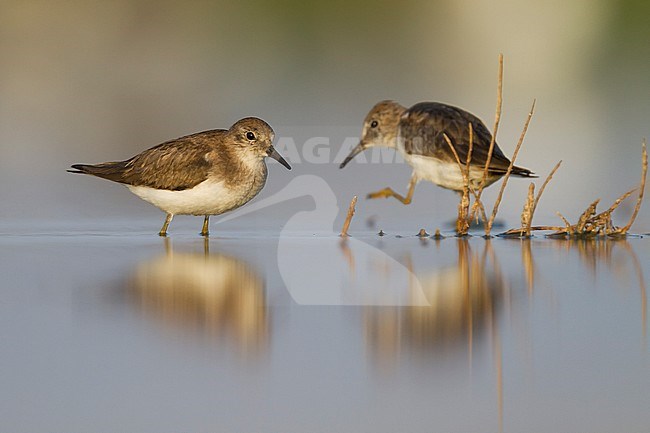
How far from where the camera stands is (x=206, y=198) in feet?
23.2

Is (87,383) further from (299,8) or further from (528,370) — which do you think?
(299,8)

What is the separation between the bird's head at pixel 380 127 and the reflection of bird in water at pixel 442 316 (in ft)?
14.0

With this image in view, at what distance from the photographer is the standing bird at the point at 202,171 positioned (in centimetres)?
712

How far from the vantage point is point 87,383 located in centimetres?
293

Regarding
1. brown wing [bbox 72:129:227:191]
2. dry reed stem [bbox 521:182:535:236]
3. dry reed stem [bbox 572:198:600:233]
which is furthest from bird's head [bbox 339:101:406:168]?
dry reed stem [bbox 572:198:600:233]

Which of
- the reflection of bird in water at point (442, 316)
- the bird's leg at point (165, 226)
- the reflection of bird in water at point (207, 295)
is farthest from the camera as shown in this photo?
the bird's leg at point (165, 226)

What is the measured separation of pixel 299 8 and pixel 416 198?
502cm

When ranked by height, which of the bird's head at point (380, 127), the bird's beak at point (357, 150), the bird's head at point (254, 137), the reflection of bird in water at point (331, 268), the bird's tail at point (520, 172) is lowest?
the reflection of bird in water at point (331, 268)

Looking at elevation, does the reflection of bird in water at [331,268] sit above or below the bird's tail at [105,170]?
below

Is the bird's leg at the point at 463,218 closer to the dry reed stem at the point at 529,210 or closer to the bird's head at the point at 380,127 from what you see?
the dry reed stem at the point at 529,210

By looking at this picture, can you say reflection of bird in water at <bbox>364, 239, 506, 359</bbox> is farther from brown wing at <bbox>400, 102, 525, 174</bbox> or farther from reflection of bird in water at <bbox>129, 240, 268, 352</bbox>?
brown wing at <bbox>400, 102, 525, 174</bbox>

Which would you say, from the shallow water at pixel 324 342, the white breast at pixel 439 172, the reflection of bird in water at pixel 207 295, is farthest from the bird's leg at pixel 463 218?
the reflection of bird in water at pixel 207 295

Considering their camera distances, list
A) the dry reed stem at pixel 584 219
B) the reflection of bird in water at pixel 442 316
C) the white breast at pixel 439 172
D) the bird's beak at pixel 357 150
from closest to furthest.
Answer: the reflection of bird in water at pixel 442 316 < the dry reed stem at pixel 584 219 < the white breast at pixel 439 172 < the bird's beak at pixel 357 150

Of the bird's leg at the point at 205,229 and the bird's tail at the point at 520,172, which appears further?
the bird's tail at the point at 520,172
